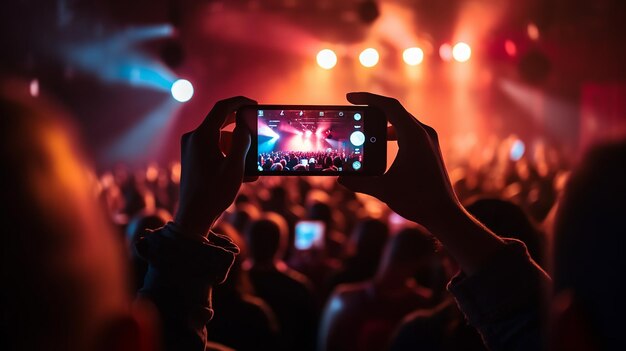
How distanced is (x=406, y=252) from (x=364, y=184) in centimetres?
229

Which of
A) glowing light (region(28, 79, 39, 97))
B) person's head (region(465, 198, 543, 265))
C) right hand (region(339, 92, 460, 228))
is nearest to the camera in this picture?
right hand (region(339, 92, 460, 228))

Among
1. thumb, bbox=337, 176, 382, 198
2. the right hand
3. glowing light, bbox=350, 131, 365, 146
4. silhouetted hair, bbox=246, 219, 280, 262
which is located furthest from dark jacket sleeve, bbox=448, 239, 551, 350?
silhouetted hair, bbox=246, 219, 280, 262

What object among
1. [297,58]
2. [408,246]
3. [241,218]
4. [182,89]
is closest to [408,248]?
[408,246]

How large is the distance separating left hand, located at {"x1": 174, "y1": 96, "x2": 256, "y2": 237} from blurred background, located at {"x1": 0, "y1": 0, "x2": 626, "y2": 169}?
8410mm

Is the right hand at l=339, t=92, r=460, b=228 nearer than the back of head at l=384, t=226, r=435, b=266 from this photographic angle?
Yes

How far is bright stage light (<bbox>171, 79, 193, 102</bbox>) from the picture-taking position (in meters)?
16.7

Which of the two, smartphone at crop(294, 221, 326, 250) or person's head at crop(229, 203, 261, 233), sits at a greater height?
person's head at crop(229, 203, 261, 233)

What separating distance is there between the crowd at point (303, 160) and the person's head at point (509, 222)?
0.85m

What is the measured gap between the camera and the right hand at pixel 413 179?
1.32m

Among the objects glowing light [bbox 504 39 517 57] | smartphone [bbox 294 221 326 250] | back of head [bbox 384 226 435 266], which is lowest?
smartphone [bbox 294 221 326 250]

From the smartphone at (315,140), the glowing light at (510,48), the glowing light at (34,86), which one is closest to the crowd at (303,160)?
the smartphone at (315,140)

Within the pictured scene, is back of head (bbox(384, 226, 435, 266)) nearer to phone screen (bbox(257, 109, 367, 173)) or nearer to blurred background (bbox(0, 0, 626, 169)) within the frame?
phone screen (bbox(257, 109, 367, 173))

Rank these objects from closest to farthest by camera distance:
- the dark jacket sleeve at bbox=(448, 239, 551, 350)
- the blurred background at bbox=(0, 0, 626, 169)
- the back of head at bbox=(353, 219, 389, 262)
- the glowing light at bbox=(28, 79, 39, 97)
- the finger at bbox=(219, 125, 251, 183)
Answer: the dark jacket sleeve at bbox=(448, 239, 551, 350) < the finger at bbox=(219, 125, 251, 183) < the back of head at bbox=(353, 219, 389, 262) < the glowing light at bbox=(28, 79, 39, 97) < the blurred background at bbox=(0, 0, 626, 169)

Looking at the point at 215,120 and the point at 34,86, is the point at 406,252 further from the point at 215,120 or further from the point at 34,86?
the point at 34,86
